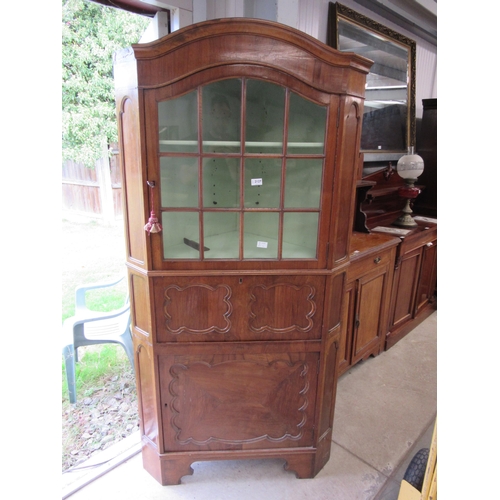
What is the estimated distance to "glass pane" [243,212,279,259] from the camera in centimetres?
139

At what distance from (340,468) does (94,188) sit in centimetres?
208

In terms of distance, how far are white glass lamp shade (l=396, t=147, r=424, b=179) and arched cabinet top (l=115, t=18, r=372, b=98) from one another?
1667 millimetres

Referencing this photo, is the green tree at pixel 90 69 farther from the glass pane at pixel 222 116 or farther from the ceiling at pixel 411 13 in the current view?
the ceiling at pixel 411 13

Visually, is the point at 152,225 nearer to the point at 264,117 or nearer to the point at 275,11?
the point at 264,117

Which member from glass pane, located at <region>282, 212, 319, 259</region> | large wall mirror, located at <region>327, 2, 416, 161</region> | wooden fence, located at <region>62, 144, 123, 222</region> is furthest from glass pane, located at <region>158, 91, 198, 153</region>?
large wall mirror, located at <region>327, 2, 416, 161</region>

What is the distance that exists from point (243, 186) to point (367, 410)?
161 cm

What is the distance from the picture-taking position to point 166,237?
1.36 m

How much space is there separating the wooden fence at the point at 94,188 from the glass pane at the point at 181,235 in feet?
3.09

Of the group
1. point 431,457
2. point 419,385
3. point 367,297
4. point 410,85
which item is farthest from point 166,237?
point 410,85

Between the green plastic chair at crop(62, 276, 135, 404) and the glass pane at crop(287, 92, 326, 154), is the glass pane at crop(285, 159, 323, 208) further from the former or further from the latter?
the green plastic chair at crop(62, 276, 135, 404)

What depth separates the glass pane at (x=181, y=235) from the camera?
4.39 feet

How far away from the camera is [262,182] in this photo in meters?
1.34

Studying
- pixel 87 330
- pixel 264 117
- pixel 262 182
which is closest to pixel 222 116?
pixel 264 117

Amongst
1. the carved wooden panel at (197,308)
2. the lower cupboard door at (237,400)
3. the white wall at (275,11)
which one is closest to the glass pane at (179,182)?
the carved wooden panel at (197,308)
